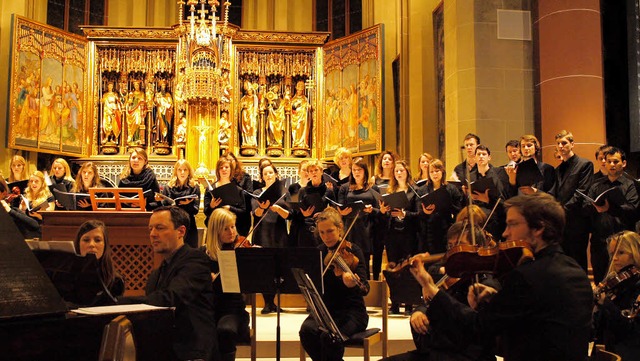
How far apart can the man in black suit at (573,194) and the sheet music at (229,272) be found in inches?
132

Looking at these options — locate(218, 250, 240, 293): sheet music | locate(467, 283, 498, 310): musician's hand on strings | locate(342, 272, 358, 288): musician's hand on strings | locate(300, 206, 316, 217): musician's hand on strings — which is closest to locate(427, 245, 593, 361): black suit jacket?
locate(467, 283, 498, 310): musician's hand on strings

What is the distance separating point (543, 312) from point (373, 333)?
1873 millimetres

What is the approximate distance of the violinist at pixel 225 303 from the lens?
13.4 ft

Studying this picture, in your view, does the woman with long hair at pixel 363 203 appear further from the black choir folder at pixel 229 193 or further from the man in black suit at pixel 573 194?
the man in black suit at pixel 573 194

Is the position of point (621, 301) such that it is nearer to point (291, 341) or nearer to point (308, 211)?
point (291, 341)

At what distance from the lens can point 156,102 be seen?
11828 mm

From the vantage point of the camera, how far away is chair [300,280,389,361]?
409 cm

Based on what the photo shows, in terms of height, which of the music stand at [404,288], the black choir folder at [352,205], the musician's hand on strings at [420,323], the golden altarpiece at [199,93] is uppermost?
the golden altarpiece at [199,93]

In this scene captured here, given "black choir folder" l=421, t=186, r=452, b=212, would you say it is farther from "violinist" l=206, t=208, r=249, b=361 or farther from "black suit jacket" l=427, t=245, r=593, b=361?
"black suit jacket" l=427, t=245, r=593, b=361

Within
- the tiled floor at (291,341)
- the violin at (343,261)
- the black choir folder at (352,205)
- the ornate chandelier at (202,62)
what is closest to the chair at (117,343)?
the violin at (343,261)

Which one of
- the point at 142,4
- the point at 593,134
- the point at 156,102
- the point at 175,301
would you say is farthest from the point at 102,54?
the point at 175,301

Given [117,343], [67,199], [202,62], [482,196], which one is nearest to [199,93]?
[202,62]

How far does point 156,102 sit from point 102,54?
126cm

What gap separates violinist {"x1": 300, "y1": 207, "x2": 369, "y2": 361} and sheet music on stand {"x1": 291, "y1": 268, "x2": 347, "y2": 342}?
403mm
